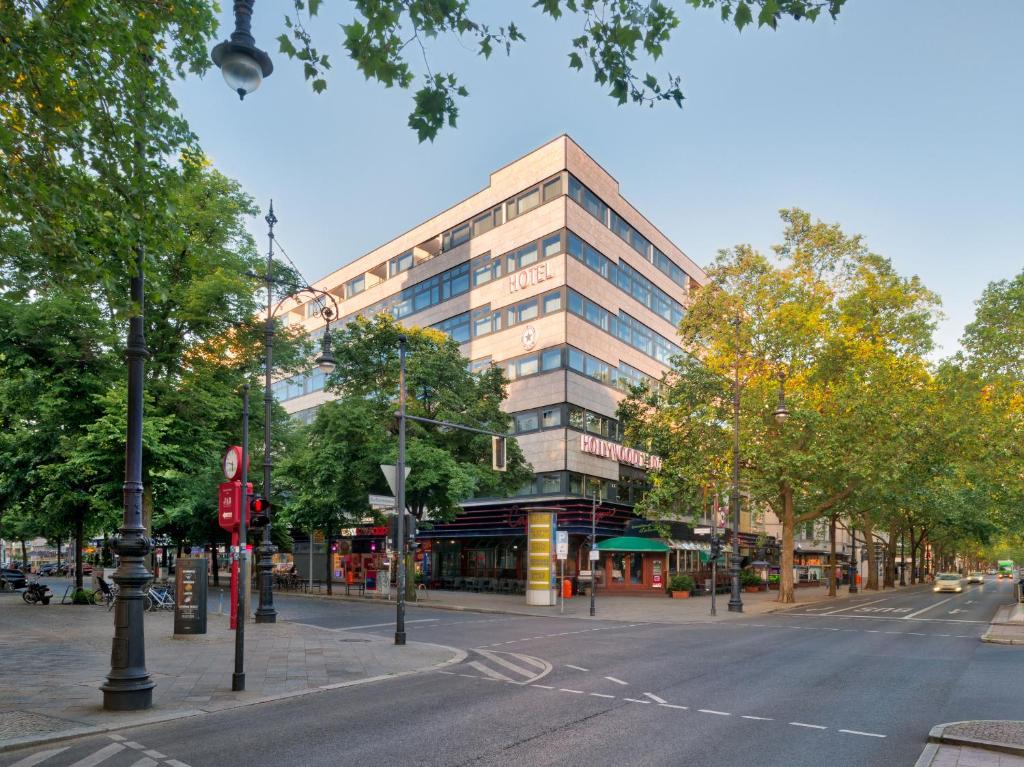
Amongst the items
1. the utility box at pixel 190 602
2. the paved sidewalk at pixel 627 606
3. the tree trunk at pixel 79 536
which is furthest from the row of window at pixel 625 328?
the utility box at pixel 190 602

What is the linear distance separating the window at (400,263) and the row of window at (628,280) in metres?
14.9

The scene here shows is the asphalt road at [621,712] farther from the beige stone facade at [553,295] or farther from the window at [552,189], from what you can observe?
the window at [552,189]

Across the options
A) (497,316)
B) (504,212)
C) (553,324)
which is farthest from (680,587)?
(504,212)

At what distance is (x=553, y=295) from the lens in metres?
42.2

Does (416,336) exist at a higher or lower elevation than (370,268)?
lower

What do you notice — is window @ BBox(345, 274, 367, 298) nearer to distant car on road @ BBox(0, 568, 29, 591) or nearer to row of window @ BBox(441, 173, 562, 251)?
row of window @ BBox(441, 173, 562, 251)

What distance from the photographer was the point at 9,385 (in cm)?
2372

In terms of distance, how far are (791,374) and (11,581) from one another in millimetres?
46252

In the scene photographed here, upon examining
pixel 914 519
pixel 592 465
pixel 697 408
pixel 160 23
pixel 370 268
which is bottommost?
pixel 914 519

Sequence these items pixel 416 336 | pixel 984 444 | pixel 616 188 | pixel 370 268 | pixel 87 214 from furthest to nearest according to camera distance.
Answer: pixel 370 268 → pixel 616 188 → pixel 416 336 → pixel 984 444 → pixel 87 214

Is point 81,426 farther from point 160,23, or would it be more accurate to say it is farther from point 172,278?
point 160,23

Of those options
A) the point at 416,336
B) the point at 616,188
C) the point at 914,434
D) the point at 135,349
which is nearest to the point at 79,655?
the point at 135,349

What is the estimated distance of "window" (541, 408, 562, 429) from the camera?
137 feet

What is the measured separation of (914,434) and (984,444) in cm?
277
